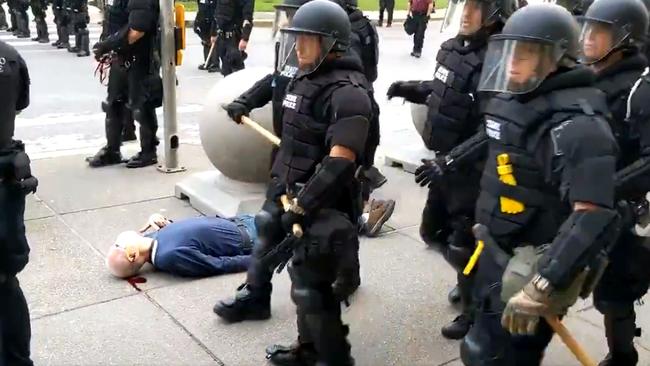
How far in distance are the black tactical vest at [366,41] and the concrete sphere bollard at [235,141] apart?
0.80 metres

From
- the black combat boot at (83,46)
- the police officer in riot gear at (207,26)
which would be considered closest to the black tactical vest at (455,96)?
the police officer in riot gear at (207,26)

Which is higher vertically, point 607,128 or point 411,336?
point 607,128

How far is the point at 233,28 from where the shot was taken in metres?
12.8

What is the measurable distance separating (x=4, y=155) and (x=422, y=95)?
103 inches

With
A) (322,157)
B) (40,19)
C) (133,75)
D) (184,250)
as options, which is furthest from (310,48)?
(40,19)

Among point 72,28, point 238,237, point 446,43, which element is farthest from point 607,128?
point 72,28

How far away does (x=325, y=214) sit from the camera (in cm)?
372

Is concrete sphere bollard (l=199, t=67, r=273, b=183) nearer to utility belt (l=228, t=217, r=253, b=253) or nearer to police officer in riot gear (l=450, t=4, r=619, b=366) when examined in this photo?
utility belt (l=228, t=217, r=253, b=253)

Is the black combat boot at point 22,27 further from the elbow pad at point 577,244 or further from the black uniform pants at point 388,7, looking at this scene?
the elbow pad at point 577,244

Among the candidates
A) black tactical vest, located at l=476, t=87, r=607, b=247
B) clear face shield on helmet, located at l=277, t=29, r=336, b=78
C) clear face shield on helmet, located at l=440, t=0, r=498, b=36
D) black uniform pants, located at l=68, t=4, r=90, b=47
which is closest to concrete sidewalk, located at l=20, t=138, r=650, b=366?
black tactical vest, located at l=476, t=87, r=607, b=247

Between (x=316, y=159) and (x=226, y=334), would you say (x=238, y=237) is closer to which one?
(x=226, y=334)

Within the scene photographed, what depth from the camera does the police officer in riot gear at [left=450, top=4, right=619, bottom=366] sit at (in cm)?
276

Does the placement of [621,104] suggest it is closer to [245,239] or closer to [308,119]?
[308,119]

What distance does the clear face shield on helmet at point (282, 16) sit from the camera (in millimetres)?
4746
